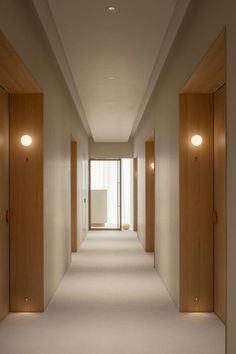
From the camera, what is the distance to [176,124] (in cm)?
602

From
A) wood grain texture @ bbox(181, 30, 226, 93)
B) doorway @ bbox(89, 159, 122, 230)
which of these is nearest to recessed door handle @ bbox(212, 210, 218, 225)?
wood grain texture @ bbox(181, 30, 226, 93)

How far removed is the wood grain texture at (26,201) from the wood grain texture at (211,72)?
5.77ft

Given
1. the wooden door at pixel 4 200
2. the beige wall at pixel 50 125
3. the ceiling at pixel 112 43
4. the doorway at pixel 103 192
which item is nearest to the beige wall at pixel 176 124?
the ceiling at pixel 112 43

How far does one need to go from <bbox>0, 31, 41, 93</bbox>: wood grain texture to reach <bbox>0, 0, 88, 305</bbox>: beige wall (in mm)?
61

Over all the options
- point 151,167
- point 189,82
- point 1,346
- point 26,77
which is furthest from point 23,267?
point 151,167

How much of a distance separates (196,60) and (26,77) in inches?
65.8

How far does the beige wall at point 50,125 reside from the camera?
14.0 feet

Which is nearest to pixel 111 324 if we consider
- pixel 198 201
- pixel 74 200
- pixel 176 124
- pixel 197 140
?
pixel 198 201

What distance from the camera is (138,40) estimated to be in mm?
5805

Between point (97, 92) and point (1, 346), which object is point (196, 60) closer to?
point (1, 346)

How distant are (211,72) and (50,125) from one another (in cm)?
249

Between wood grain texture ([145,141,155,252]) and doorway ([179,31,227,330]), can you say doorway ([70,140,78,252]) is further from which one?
doorway ([179,31,227,330])

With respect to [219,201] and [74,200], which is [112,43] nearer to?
[219,201]

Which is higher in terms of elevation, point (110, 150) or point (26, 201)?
point (110, 150)
